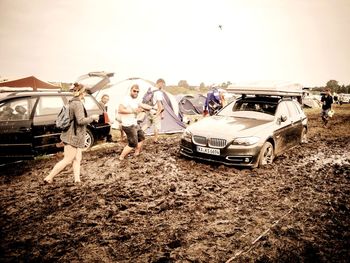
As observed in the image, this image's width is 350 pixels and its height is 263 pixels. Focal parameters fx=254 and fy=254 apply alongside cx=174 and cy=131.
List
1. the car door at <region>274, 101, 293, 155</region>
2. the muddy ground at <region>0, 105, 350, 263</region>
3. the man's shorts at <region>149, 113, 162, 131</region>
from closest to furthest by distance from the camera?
the muddy ground at <region>0, 105, 350, 263</region> → the car door at <region>274, 101, 293, 155</region> → the man's shorts at <region>149, 113, 162, 131</region>

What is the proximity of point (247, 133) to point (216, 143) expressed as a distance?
29.3 inches

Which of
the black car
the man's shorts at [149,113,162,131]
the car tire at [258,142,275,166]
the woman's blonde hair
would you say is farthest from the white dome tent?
the woman's blonde hair

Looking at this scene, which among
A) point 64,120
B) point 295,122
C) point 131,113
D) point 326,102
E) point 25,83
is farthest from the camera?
point 25,83

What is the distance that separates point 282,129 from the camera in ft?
22.3

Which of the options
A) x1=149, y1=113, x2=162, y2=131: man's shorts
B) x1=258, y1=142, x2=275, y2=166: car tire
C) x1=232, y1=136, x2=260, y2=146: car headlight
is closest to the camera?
x1=232, y1=136, x2=260, y2=146: car headlight

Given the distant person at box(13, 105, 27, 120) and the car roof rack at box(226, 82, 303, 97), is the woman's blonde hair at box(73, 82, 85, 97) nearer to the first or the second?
the distant person at box(13, 105, 27, 120)

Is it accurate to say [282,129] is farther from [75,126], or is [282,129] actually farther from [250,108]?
[75,126]

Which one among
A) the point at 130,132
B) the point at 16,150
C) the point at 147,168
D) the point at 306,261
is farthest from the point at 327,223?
the point at 16,150

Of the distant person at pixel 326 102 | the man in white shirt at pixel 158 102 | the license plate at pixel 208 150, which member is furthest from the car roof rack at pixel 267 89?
the distant person at pixel 326 102

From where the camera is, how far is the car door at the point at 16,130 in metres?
6.33


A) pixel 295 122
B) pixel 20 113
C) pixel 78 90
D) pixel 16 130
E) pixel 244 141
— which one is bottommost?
pixel 244 141

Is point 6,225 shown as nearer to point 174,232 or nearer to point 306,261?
point 174,232

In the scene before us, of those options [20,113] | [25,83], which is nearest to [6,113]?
[20,113]

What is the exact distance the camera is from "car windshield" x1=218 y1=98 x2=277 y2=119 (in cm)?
694
